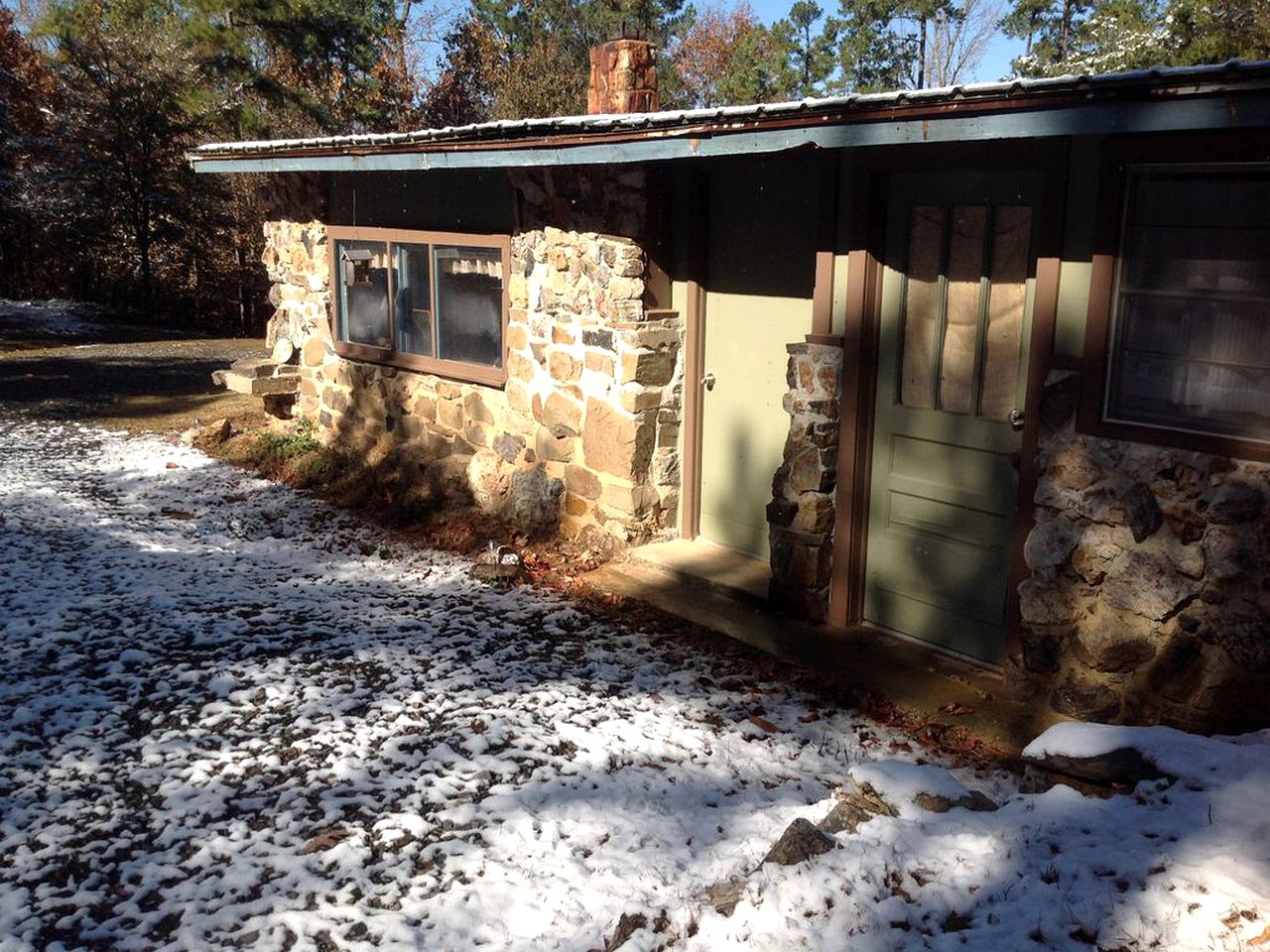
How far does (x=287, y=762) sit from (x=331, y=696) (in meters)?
0.64

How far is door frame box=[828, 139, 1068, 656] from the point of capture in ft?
14.4

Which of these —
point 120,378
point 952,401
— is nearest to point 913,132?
point 952,401

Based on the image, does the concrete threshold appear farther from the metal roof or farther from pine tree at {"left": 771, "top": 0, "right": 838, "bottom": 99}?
pine tree at {"left": 771, "top": 0, "right": 838, "bottom": 99}

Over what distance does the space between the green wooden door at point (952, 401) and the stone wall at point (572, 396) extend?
1530mm

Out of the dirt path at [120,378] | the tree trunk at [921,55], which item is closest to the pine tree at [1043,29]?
the tree trunk at [921,55]

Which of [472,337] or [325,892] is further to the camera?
[472,337]

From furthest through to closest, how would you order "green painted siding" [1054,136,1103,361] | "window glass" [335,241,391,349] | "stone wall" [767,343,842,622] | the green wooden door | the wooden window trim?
"window glass" [335,241,391,349]
"stone wall" [767,343,842,622]
the green wooden door
"green painted siding" [1054,136,1103,361]
the wooden window trim

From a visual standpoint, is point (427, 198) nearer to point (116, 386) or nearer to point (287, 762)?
point (287, 762)

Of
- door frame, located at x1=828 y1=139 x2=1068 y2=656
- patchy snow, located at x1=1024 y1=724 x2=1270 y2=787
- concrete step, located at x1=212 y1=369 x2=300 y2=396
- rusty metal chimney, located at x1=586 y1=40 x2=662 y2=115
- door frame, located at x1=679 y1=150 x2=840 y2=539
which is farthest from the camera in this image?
concrete step, located at x1=212 y1=369 x2=300 y2=396

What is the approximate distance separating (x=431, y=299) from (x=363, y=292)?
1131 millimetres

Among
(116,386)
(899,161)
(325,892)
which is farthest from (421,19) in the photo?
(325,892)

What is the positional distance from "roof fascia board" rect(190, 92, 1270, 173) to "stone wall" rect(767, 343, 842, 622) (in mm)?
1114

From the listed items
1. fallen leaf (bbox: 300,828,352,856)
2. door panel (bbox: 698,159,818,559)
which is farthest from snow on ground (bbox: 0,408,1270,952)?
door panel (bbox: 698,159,818,559)

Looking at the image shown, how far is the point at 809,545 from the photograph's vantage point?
214 inches
